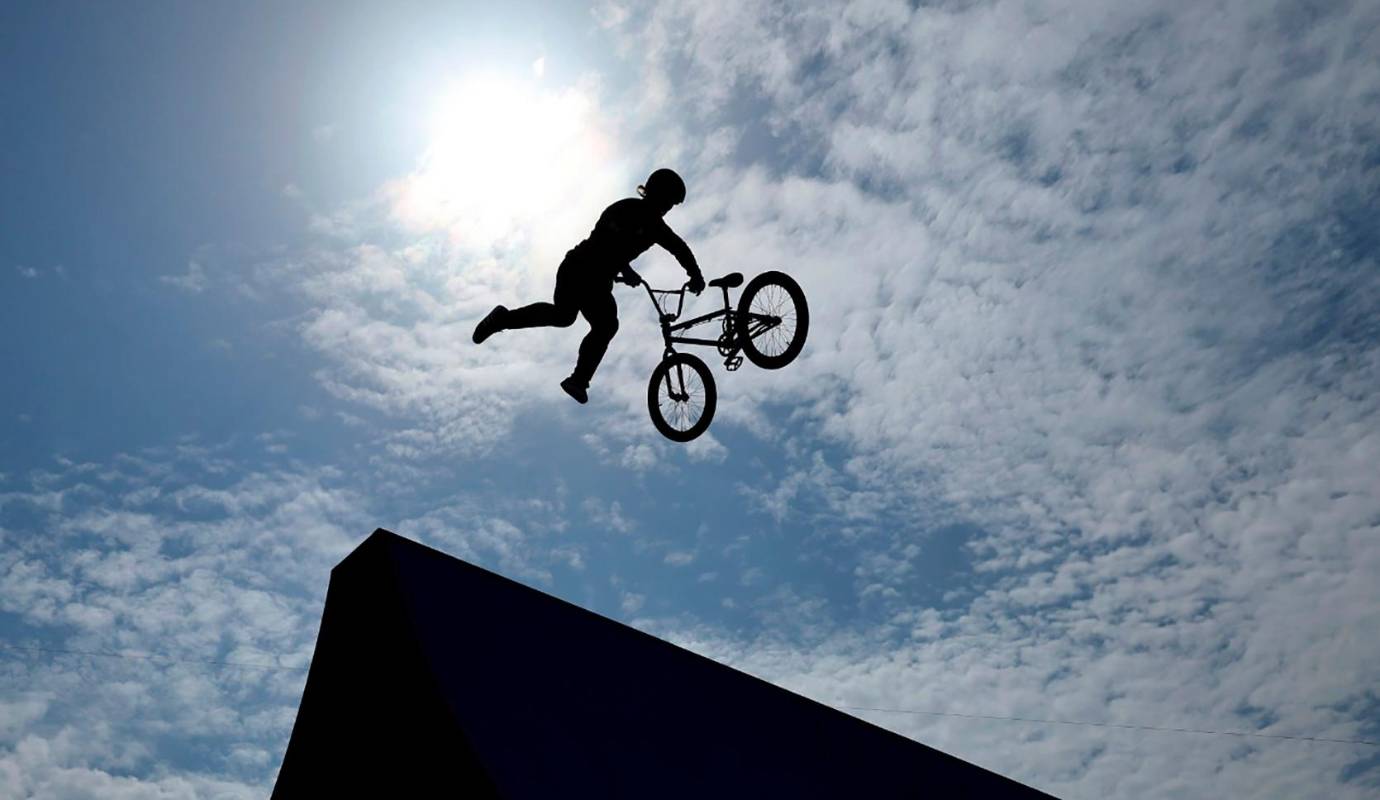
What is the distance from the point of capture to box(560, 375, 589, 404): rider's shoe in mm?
9367

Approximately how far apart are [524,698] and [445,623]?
71 centimetres

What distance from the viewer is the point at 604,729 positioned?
6754 millimetres

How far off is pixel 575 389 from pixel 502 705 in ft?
12.3

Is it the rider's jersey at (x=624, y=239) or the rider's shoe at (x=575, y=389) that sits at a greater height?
the rider's jersey at (x=624, y=239)

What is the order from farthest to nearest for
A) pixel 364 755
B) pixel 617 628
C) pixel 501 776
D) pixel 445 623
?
pixel 617 628 → pixel 364 755 → pixel 445 623 → pixel 501 776

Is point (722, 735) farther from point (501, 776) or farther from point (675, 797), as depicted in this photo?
point (501, 776)

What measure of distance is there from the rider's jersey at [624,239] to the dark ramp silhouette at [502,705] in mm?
3319

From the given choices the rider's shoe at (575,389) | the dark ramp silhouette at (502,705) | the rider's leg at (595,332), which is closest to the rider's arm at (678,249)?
the rider's leg at (595,332)

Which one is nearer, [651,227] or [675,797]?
[675,797]

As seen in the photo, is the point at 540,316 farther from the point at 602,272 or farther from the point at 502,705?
the point at 502,705

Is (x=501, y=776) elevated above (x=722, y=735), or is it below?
below

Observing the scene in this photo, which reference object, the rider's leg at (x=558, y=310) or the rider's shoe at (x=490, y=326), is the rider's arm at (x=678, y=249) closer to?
the rider's leg at (x=558, y=310)

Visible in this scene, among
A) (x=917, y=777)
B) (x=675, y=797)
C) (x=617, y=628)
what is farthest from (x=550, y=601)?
(x=917, y=777)

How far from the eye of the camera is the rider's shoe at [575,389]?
9367mm
